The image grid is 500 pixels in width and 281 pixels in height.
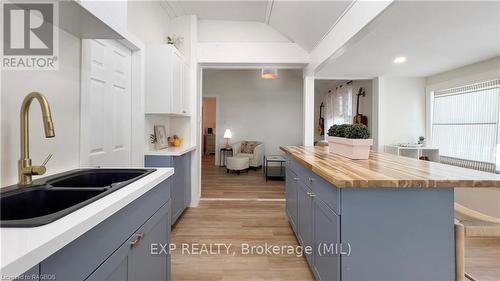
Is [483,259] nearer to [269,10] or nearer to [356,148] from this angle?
[356,148]

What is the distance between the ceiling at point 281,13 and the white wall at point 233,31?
7 cm

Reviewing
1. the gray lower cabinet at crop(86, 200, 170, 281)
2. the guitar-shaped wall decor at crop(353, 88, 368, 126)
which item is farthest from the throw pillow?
the gray lower cabinet at crop(86, 200, 170, 281)

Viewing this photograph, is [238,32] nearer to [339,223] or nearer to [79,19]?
[79,19]

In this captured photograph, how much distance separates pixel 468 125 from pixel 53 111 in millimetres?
5009

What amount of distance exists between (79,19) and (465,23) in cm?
306

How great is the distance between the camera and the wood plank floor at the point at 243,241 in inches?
81.1

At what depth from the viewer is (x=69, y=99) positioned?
5.27 ft

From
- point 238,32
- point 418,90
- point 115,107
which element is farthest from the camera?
point 418,90

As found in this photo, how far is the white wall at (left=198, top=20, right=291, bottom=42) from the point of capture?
391 cm

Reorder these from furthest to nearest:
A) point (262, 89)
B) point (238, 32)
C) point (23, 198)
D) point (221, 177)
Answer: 1. point (262, 89)
2. point (221, 177)
3. point (238, 32)
4. point (23, 198)

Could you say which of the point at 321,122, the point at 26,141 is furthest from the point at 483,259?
the point at 321,122

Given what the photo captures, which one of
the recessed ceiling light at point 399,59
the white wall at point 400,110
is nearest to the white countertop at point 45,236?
the recessed ceiling light at point 399,59

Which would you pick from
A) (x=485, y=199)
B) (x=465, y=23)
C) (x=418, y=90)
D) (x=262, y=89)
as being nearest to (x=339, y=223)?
(x=465, y=23)

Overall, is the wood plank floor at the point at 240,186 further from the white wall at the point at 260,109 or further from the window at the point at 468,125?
the window at the point at 468,125
